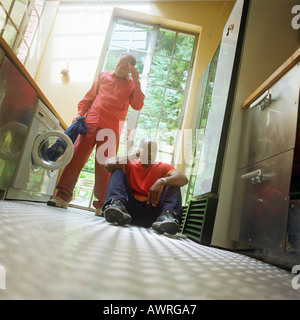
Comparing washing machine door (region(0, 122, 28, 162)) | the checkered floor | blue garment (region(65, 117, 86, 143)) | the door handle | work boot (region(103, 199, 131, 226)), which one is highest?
the door handle

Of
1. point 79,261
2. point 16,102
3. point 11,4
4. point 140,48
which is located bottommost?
point 79,261

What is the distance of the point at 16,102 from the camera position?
1639 mm

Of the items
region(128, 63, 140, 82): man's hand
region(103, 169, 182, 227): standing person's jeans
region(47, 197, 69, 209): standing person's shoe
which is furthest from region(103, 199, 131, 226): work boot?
region(128, 63, 140, 82): man's hand

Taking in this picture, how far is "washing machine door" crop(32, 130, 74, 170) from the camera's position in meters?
1.97

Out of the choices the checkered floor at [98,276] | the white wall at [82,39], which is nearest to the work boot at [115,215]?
the checkered floor at [98,276]

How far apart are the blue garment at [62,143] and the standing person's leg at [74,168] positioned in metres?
0.06

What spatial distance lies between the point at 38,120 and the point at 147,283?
1.83 meters

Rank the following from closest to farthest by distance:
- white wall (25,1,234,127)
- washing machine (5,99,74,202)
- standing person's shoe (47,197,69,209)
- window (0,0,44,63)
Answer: washing machine (5,99,74,202) → standing person's shoe (47,197,69,209) → window (0,0,44,63) → white wall (25,1,234,127)

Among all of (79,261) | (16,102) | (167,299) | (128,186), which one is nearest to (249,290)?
(167,299)

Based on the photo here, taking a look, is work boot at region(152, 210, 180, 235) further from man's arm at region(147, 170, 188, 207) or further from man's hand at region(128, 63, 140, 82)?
man's hand at region(128, 63, 140, 82)

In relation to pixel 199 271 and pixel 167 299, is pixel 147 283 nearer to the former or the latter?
pixel 167 299


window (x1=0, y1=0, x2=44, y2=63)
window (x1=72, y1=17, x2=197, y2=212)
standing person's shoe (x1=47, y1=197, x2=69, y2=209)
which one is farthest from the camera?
window (x1=72, y1=17, x2=197, y2=212)

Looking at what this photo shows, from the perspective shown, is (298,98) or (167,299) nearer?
(167,299)

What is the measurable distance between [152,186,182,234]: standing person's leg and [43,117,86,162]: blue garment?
3.39ft
